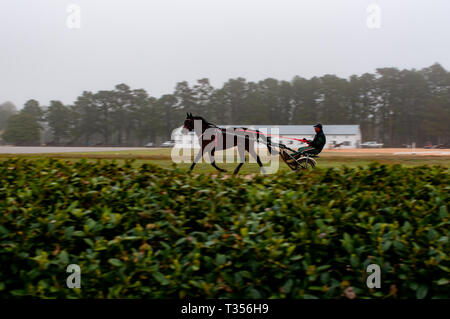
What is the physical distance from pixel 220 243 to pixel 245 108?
43.1 feet

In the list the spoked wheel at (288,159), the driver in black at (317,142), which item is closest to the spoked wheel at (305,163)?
the spoked wheel at (288,159)

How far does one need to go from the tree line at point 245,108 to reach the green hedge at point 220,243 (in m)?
10.2

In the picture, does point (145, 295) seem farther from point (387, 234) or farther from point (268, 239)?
point (387, 234)

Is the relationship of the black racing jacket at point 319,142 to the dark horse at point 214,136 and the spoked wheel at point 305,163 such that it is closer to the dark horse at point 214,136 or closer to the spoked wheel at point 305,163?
the spoked wheel at point 305,163

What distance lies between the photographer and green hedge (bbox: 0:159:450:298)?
2.01 metres

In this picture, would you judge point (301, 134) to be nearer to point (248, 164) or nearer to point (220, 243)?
point (248, 164)

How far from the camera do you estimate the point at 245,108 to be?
15.0m

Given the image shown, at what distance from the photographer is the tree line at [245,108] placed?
14125 millimetres

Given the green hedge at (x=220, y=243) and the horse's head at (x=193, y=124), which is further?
the horse's head at (x=193, y=124)

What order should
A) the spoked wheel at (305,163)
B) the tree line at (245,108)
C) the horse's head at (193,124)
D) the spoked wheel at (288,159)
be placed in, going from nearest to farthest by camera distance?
the horse's head at (193,124) < the spoked wheel at (305,163) < the spoked wheel at (288,159) < the tree line at (245,108)

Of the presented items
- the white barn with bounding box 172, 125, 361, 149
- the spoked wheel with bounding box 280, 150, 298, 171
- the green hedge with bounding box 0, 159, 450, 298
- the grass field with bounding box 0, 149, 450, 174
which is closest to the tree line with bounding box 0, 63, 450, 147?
the white barn with bounding box 172, 125, 361, 149
